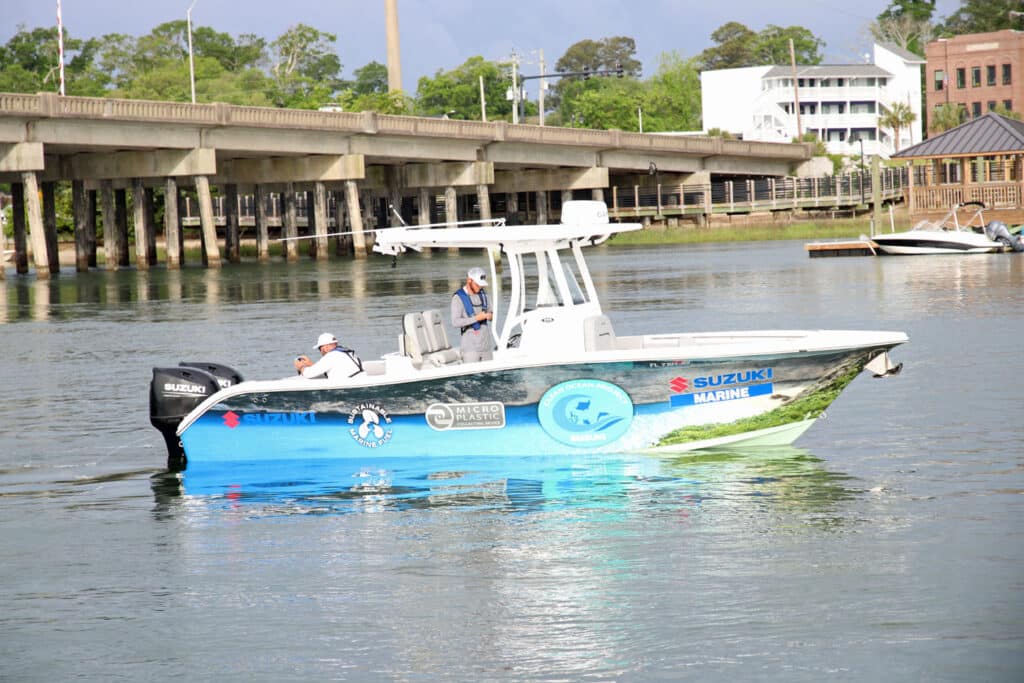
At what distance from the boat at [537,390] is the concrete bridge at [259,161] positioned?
48383mm

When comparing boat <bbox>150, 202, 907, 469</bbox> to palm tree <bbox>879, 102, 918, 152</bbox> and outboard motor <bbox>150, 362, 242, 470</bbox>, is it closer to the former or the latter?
outboard motor <bbox>150, 362, 242, 470</bbox>

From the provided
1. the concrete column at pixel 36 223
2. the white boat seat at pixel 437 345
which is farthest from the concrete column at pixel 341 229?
the white boat seat at pixel 437 345

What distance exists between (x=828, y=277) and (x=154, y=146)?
1305 inches

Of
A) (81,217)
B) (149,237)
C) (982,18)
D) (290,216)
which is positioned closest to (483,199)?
(290,216)

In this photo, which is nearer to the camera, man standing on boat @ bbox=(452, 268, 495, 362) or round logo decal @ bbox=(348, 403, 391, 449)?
round logo decal @ bbox=(348, 403, 391, 449)

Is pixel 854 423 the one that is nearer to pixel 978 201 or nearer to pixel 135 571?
pixel 135 571

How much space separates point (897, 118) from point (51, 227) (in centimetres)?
8939

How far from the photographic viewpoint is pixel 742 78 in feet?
529

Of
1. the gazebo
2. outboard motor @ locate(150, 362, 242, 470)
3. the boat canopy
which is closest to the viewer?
the boat canopy

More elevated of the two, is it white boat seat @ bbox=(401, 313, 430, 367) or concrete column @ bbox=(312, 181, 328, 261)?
concrete column @ bbox=(312, 181, 328, 261)

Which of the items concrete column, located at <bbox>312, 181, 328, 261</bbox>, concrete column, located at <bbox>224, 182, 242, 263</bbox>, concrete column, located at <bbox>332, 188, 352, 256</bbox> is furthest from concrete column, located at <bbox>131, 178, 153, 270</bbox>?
concrete column, located at <bbox>332, 188, 352, 256</bbox>

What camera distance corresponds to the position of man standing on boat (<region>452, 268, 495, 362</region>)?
1727 centimetres

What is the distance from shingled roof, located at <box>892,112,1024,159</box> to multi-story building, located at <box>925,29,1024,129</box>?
56.3 metres

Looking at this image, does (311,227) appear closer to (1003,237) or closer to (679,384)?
(1003,237)
